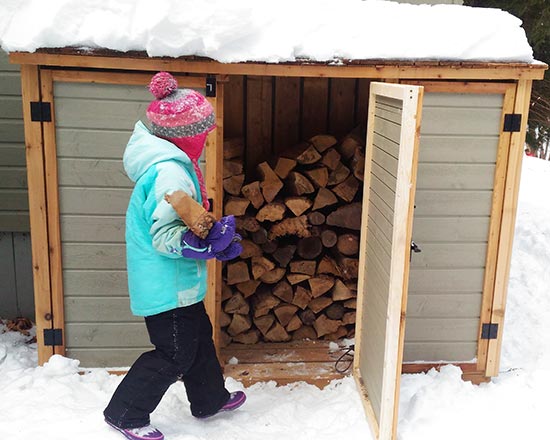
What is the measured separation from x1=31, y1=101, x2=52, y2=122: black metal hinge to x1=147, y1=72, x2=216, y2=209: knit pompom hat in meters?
0.90

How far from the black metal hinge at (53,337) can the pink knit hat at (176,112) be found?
5.31ft

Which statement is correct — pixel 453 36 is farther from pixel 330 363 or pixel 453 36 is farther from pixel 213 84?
pixel 330 363

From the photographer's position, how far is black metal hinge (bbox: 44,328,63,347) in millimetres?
3787

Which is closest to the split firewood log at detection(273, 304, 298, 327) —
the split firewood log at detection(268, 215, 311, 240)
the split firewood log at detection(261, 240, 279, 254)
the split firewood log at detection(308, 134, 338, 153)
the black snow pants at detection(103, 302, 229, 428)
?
the split firewood log at detection(261, 240, 279, 254)

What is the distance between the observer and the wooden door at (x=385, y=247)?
284cm

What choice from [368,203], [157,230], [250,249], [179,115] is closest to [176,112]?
[179,115]

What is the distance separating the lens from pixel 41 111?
350cm

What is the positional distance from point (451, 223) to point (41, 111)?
2654 mm

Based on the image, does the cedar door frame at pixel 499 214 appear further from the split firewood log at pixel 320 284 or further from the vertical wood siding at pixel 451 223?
the split firewood log at pixel 320 284

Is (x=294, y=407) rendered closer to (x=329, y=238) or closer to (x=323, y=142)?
(x=329, y=238)

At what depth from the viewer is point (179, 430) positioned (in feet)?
11.1

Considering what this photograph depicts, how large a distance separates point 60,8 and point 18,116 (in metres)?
1.61

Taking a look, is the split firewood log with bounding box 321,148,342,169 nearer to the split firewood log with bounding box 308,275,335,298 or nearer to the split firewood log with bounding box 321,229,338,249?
the split firewood log with bounding box 321,229,338,249

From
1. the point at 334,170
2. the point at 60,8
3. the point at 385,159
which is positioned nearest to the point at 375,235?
the point at 385,159
